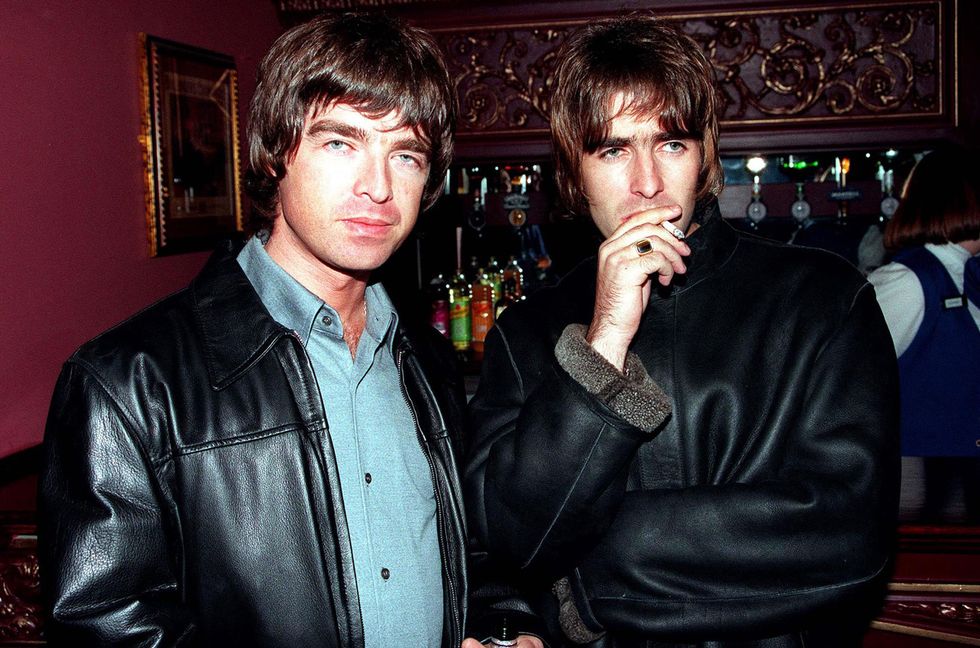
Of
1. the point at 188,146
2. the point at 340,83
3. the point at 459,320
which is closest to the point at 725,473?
the point at 340,83

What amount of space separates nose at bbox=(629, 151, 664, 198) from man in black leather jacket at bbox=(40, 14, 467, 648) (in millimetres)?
362

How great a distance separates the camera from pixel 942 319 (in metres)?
3.11

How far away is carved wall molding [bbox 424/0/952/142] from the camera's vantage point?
3.89 m

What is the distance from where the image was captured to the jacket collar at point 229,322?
1.34 meters

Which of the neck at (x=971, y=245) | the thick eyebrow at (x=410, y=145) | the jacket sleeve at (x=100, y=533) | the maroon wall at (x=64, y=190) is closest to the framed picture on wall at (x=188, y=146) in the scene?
the maroon wall at (x=64, y=190)

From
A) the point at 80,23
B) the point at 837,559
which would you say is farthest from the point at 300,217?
the point at 80,23

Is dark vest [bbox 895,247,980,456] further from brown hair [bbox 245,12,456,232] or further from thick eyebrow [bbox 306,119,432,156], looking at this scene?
thick eyebrow [bbox 306,119,432,156]

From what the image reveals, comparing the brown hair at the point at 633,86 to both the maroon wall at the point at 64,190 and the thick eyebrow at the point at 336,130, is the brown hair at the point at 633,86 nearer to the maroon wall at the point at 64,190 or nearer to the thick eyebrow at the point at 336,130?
the thick eyebrow at the point at 336,130

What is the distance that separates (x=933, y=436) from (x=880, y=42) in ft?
6.30

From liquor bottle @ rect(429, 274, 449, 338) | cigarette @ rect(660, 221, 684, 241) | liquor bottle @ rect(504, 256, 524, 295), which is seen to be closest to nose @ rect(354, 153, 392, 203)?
cigarette @ rect(660, 221, 684, 241)

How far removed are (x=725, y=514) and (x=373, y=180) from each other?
779 mm

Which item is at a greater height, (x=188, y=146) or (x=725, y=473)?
(x=188, y=146)

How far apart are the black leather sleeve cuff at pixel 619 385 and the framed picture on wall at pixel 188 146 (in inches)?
84.4

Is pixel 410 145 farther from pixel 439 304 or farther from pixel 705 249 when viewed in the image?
pixel 439 304
